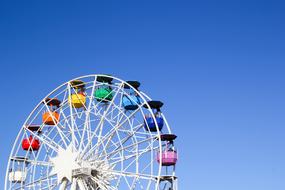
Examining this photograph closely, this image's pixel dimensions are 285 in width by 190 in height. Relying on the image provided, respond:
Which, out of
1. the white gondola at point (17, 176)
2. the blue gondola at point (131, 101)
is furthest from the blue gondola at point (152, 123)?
the white gondola at point (17, 176)

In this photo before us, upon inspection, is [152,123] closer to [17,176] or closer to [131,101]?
[131,101]

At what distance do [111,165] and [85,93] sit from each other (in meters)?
4.28

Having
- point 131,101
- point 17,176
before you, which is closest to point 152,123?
point 131,101

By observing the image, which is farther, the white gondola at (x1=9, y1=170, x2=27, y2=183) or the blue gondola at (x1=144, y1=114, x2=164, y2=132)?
the white gondola at (x1=9, y1=170, x2=27, y2=183)

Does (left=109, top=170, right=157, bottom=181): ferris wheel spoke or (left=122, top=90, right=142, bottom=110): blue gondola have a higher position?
(left=122, top=90, right=142, bottom=110): blue gondola

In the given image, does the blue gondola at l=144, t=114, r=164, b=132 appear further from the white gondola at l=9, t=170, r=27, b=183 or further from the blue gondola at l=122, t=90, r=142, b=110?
the white gondola at l=9, t=170, r=27, b=183

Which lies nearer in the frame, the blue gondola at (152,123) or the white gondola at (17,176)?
the blue gondola at (152,123)

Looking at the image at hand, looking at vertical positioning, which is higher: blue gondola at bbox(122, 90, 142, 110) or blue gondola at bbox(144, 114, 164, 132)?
blue gondola at bbox(122, 90, 142, 110)

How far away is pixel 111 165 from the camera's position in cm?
2952

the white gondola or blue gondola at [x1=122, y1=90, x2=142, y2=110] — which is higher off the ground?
blue gondola at [x1=122, y1=90, x2=142, y2=110]

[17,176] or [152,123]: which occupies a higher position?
[152,123]

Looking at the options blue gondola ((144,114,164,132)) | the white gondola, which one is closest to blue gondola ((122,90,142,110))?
blue gondola ((144,114,164,132))

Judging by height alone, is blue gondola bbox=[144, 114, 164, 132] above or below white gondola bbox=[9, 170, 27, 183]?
above

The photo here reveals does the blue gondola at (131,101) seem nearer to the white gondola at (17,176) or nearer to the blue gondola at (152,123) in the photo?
the blue gondola at (152,123)
